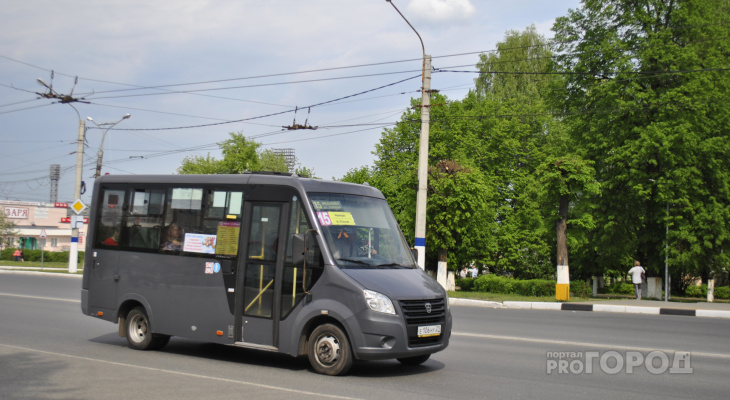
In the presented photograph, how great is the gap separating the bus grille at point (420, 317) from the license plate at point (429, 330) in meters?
0.04

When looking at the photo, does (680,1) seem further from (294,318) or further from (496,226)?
(294,318)

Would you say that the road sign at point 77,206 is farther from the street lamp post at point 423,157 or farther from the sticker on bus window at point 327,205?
the sticker on bus window at point 327,205

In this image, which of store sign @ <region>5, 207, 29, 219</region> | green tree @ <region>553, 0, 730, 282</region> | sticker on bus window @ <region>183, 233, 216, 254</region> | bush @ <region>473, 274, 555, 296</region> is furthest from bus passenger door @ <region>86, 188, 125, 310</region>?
store sign @ <region>5, 207, 29, 219</region>

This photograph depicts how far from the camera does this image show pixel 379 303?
888 cm

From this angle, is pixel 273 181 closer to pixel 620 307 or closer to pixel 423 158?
pixel 423 158

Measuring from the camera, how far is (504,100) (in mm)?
51250

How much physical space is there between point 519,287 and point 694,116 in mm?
11015

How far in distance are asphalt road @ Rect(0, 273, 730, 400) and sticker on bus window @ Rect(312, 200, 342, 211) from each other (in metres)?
2.25

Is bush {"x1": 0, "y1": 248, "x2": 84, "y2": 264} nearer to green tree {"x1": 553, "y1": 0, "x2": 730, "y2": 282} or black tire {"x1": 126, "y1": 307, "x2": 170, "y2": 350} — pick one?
green tree {"x1": 553, "y1": 0, "x2": 730, "y2": 282}

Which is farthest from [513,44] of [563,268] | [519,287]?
[563,268]

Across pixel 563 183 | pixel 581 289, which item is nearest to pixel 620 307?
pixel 563 183

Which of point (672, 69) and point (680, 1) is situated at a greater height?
point (680, 1)

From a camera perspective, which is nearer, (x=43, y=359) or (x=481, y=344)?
(x=43, y=359)

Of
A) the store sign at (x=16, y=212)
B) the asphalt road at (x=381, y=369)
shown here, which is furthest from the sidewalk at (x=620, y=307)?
the store sign at (x=16, y=212)
